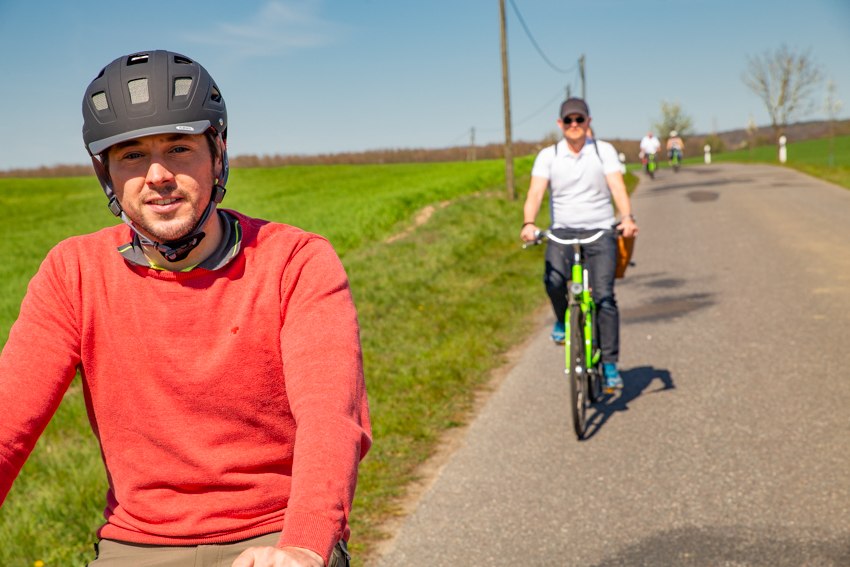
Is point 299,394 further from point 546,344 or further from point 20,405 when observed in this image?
point 546,344

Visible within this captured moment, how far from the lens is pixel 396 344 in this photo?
366 inches

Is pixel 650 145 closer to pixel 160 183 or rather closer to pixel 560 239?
pixel 560 239

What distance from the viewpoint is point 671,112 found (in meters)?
104

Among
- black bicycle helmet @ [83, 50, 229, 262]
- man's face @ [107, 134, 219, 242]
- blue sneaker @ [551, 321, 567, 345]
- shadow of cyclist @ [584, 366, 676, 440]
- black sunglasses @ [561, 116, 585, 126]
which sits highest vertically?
black sunglasses @ [561, 116, 585, 126]

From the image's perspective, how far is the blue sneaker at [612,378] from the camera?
22.2ft

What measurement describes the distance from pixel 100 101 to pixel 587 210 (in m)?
5.20

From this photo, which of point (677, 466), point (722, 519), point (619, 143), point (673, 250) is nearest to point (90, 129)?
point (722, 519)

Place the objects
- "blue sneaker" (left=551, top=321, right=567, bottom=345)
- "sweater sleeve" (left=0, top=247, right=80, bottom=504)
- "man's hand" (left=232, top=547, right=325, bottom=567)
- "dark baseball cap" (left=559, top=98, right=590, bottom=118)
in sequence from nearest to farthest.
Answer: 1. "man's hand" (left=232, top=547, right=325, bottom=567)
2. "sweater sleeve" (left=0, top=247, right=80, bottom=504)
3. "dark baseball cap" (left=559, top=98, right=590, bottom=118)
4. "blue sneaker" (left=551, top=321, right=567, bottom=345)

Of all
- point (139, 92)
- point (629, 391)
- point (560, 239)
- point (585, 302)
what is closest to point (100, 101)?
point (139, 92)

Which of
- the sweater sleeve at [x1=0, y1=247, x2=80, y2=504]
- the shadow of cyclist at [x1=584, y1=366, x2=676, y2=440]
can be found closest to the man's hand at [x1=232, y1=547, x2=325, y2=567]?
the sweater sleeve at [x1=0, y1=247, x2=80, y2=504]

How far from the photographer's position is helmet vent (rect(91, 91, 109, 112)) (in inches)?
79.2

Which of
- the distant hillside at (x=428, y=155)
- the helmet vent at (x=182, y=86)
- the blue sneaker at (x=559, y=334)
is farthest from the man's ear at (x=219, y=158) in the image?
the distant hillside at (x=428, y=155)

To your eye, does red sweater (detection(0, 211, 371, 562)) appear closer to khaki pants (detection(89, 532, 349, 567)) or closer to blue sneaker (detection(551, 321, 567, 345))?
khaki pants (detection(89, 532, 349, 567))

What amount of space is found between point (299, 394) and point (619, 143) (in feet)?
303
